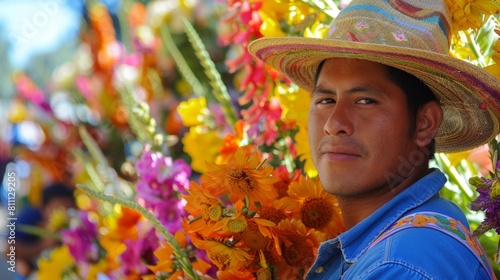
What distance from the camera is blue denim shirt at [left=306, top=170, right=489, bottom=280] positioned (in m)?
1.00

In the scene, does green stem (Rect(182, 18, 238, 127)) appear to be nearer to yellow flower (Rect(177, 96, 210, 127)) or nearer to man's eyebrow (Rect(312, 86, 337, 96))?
yellow flower (Rect(177, 96, 210, 127))

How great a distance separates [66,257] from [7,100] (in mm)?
1067

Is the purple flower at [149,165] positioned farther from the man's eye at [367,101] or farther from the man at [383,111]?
the man's eye at [367,101]

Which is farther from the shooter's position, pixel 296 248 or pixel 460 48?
pixel 460 48

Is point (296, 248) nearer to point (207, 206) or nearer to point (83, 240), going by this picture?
point (207, 206)

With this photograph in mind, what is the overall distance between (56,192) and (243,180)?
1534 millimetres

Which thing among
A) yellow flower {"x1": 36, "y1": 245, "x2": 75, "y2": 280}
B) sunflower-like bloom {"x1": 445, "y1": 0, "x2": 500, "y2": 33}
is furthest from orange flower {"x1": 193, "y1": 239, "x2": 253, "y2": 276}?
yellow flower {"x1": 36, "y1": 245, "x2": 75, "y2": 280}

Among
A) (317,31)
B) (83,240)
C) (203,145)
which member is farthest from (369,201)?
(83,240)

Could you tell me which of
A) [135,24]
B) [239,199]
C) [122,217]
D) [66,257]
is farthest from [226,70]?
[239,199]

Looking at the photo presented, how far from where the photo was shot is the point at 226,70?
2.91 meters

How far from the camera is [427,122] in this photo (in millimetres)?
1289

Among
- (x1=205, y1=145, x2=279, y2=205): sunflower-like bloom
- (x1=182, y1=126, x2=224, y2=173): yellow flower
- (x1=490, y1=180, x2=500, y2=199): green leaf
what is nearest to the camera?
(x1=490, y1=180, x2=500, y2=199): green leaf

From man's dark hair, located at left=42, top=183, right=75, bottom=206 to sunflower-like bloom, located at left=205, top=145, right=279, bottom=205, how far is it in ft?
4.78

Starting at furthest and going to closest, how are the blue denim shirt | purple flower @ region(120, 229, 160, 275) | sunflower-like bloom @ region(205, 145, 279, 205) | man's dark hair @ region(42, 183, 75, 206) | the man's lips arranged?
man's dark hair @ region(42, 183, 75, 206), purple flower @ region(120, 229, 160, 275), sunflower-like bloom @ region(205, 145, 279, 205), the man's lips, the blue denim shirt
